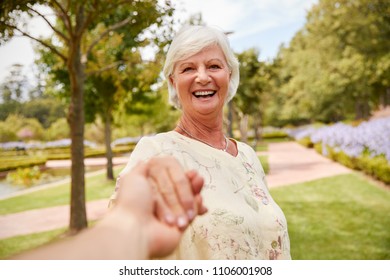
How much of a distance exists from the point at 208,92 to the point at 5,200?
9583 millimetres

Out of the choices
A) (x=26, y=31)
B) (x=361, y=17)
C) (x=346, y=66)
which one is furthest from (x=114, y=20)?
(x=346, y=66)

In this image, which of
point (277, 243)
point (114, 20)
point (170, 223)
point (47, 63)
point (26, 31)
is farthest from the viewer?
point (114, 20)

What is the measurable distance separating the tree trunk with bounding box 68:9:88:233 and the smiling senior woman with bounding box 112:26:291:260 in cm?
424

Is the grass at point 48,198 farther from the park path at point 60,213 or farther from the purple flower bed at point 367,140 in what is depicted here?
the purple flower bed at point 367,140

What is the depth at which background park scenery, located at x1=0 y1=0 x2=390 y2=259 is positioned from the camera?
5.06 m

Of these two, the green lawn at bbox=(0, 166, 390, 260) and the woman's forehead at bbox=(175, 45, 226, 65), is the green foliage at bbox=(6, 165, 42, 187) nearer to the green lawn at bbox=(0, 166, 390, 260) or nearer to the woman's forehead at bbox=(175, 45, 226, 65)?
the green lawn at bbox=(0, 166, 390, 260)

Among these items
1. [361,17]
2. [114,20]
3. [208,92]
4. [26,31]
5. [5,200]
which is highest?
[361,17]

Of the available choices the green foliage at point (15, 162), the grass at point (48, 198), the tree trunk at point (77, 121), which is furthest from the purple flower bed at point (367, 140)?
the green foliage at point (15, 162)

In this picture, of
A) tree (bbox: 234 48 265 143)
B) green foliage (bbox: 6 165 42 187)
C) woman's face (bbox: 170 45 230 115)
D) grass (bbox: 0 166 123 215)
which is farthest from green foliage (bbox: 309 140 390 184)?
green foliage (bbox: 6 165 42 187)

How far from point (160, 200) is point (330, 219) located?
618 cm

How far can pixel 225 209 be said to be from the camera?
4.18 ft

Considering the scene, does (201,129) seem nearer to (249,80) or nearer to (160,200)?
(160,200)

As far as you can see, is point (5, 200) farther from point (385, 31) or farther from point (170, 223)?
point (385, 31)
